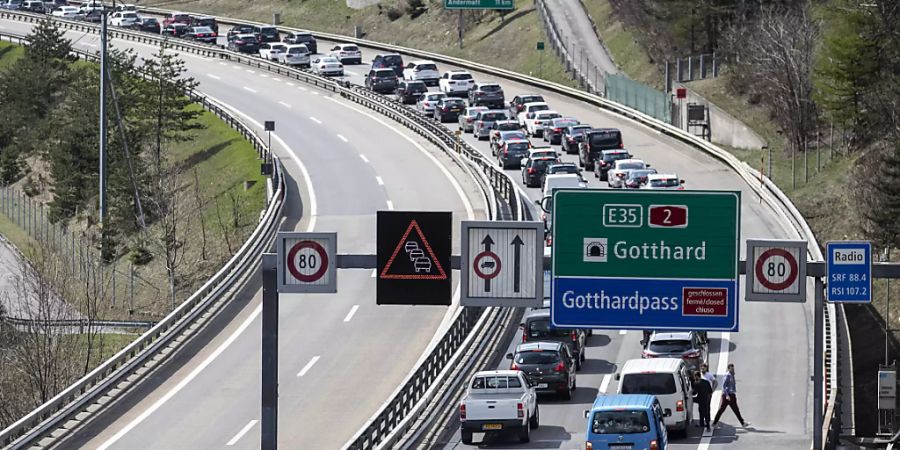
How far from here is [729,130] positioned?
82.4 meters

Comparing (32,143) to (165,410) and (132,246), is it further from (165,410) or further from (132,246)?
(165,410)

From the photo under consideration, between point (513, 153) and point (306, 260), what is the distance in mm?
52597

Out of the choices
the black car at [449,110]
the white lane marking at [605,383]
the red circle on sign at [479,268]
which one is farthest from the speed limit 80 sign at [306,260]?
the black car at [449,110]

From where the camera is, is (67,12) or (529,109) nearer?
(529,109)

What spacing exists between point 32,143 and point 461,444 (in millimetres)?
85440

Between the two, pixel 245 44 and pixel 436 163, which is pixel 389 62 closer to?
pixel 245 44

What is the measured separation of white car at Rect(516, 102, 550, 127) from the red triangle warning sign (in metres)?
62.1

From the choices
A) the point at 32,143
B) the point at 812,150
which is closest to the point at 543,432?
the point at 812,150

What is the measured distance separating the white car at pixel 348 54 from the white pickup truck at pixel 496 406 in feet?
283

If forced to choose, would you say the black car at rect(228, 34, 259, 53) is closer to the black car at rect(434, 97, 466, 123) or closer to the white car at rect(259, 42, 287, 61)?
the white car at rect(259, 42, 287, 61)

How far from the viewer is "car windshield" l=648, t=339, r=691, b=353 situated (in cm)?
4216

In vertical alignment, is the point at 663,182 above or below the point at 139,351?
above

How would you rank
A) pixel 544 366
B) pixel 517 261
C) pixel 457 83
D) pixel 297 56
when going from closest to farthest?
pixel 517 261
pixel 544 366
pixel 457 83
pixel 297 56

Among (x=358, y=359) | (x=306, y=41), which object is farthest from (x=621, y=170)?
(x=306, y=41)
